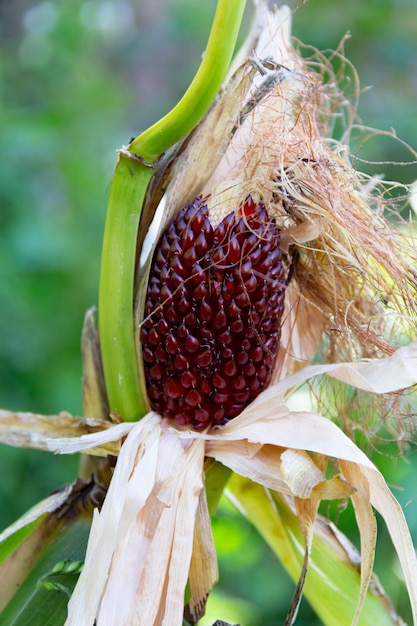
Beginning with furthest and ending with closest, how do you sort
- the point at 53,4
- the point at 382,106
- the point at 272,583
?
the point at 382,106
the point at 53,4
the point at 272,583

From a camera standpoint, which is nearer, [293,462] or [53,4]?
[293,462]

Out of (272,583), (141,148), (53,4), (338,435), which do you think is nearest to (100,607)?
(338,435)

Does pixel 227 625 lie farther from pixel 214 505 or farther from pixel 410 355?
pixel 410 355

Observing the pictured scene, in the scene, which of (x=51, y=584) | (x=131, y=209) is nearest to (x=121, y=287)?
(x=131, y=209)

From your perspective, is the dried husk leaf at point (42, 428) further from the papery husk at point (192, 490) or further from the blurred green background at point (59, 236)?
the blurred green background at point (59, 236)

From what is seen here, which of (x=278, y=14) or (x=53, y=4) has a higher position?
(x=53, y=4)

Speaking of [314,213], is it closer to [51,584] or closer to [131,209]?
[131,209]

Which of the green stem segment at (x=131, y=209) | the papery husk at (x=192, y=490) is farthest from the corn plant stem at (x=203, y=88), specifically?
the papery husk at (x=192, y=490)
